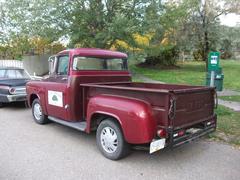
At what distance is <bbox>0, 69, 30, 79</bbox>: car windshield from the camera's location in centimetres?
968

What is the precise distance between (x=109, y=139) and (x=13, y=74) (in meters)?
6.71

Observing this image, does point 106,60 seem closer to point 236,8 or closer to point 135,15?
point 135,15

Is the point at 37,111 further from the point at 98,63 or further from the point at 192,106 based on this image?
the point at 192,106

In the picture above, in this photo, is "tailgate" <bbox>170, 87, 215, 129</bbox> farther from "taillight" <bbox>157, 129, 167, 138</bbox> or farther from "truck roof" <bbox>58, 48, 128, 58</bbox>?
"truck roof" <bbox>58, 48, 128, 58</bbox>

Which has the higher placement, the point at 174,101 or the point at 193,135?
the point at 174,101

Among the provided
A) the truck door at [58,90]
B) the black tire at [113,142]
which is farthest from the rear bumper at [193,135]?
the truck door at [58,90]

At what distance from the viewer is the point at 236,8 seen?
2152 centimetres

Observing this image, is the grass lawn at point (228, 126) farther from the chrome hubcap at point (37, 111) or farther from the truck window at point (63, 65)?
the chrome hubcap at point (37, 111)

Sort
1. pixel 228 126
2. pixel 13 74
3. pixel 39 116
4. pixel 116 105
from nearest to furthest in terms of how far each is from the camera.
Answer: pixel 116 105 < pixel 228 126 < pixel 39 116 < pixel 13 74

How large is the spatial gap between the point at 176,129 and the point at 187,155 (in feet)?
3.11

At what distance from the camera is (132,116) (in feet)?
12.9

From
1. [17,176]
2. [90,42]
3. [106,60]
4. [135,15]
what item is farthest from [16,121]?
[135,15]

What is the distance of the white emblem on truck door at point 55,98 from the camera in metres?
5.66

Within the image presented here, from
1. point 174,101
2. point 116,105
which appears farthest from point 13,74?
point 174,101
